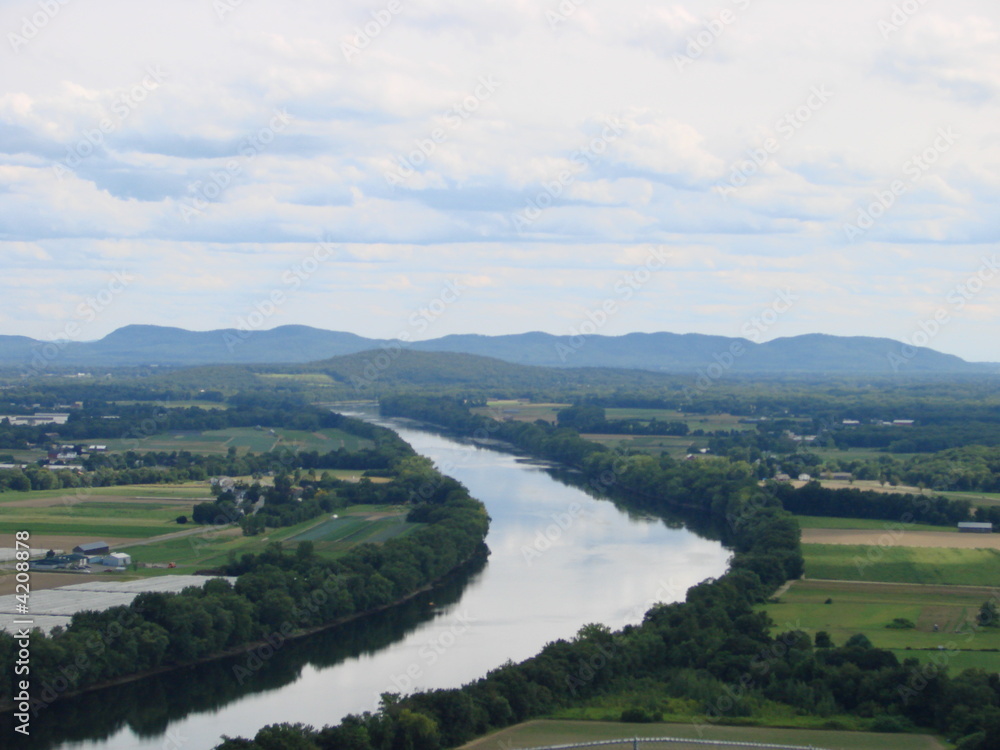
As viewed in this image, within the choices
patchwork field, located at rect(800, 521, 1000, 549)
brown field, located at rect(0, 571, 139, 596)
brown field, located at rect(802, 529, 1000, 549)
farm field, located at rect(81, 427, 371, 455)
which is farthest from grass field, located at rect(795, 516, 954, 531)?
farm field, located at rect(81, 427, 371, 455)

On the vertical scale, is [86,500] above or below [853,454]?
below

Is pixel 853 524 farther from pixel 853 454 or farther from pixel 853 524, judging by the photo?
pixel 853 454

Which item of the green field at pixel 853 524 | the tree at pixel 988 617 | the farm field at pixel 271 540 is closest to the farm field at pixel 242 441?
the farm field at pixel 271 540

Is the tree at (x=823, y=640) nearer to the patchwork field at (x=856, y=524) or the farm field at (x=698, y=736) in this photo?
the farm field at (x=698, y=736)

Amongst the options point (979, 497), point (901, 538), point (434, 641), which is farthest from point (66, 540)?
point (979, 497)

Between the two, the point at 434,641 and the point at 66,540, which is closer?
the point at 434,641

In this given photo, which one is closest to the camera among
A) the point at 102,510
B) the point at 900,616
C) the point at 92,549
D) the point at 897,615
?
the point at 900,616
